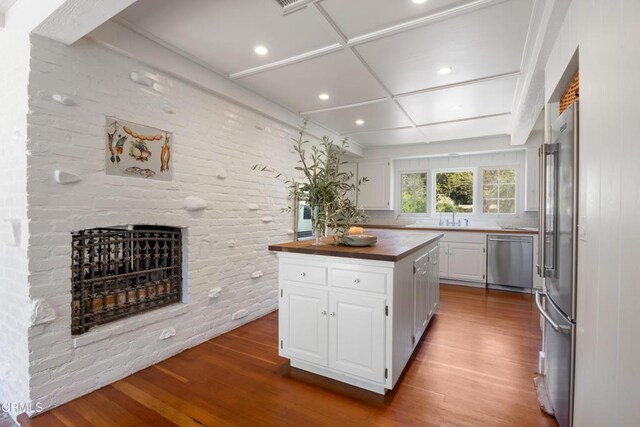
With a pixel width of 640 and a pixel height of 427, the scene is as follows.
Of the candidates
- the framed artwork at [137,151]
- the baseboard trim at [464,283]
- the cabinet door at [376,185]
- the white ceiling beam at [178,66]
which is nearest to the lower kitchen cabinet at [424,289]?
the baseboard trim at [464,283]

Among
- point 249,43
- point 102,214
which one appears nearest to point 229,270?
point 102,214

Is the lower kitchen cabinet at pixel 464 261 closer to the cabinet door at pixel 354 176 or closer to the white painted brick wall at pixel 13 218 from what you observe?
the cabinet door at pixel 354 176

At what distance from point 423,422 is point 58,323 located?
2307 millimetres

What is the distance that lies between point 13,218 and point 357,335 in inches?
89.4

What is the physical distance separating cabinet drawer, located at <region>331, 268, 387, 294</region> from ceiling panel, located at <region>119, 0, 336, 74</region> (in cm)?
171

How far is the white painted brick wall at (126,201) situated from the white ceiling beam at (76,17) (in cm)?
10

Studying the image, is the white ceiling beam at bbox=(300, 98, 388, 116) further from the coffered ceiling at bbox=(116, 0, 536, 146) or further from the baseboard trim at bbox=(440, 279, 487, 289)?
the baseboard trim at bbox=(440, 279, 487, 289)

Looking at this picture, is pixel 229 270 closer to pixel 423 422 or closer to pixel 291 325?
pixel 291 325

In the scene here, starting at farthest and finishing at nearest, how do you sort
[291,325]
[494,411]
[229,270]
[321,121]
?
[321,121] → [229,270] → [291,325] → [494,411]

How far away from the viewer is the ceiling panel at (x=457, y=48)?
6.56 ft

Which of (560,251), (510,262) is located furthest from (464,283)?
(560,251)

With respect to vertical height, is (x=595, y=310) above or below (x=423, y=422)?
above

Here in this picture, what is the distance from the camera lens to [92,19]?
5.59ft

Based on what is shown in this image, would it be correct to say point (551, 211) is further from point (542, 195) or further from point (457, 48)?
point (457, 48)
